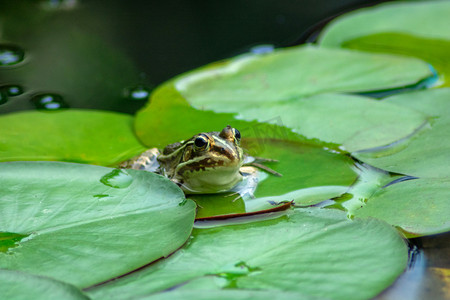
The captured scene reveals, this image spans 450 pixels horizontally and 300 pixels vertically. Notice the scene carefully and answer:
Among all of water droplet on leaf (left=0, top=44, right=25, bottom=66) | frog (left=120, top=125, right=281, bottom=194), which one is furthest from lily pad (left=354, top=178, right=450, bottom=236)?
water droplet on leaf (left=0, top=44, right=25, bottom=66)

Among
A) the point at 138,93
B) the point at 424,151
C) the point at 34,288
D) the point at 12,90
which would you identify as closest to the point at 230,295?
the point at 34,288

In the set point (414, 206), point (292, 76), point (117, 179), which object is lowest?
point (414, 206)

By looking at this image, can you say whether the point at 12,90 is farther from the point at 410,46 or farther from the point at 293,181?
the point at 410,46

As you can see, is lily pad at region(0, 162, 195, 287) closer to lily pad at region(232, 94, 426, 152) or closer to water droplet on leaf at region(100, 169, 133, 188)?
water droplet on leaf at region(100, 169, 133, 188)

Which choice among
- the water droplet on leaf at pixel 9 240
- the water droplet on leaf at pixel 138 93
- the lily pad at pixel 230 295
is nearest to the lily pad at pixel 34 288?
the water droplet on leaf at pixel 9 240

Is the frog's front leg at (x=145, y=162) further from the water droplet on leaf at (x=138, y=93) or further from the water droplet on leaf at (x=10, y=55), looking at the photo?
the water droplet on leaf at (x=10, y=55)

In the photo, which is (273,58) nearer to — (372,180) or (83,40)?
(372,180)
